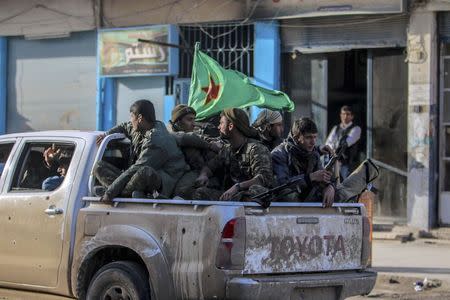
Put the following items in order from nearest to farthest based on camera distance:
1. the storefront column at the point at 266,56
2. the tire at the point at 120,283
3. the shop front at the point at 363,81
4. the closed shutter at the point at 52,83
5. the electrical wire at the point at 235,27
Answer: the tire at the point at 120,283 < the shop front at the point at 363,81 < the storefront column at the point at 266,56 < the electrical wire at the point at 235,27 < the closed shutter at the point at 52,83

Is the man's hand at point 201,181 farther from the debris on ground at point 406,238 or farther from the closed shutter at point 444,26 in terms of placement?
the closed shutter at point 444,26

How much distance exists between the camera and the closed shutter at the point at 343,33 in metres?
13.6

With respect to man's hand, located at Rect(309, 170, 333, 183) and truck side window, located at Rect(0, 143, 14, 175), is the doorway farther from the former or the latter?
truck side window, located at Rect(0, 143, 14, 175)

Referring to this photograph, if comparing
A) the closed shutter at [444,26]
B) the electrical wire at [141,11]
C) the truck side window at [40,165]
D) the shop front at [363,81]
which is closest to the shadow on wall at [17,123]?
the electrical wire at [141,11]

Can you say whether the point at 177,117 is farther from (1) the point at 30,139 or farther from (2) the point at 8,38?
(2) the point at 8,38

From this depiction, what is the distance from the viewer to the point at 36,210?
679cm

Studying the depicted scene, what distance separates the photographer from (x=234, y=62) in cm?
1497

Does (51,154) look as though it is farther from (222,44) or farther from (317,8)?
(222,44)

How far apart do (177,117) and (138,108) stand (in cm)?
69

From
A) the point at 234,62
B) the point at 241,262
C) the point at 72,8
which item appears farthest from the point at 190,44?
the point at 241,262

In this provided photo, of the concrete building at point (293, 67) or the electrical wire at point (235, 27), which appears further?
the electrical wire at point (235, 27)

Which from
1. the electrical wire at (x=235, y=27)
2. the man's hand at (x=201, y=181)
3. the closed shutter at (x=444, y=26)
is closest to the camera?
the man's hand at (x=201, y=181)

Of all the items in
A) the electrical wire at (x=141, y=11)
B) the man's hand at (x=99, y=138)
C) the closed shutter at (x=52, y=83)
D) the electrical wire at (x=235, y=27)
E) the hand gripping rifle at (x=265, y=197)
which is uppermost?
the electrical wire at (x=141, y=11)

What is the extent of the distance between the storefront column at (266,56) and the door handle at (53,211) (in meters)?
8.15
